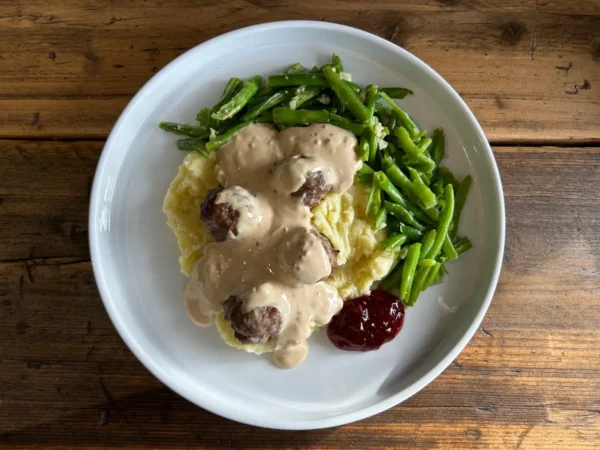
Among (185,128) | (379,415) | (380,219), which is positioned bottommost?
(379,415)

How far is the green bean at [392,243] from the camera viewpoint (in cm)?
296

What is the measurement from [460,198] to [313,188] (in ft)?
3.21

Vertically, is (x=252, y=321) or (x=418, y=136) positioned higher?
(x=418, y=136)

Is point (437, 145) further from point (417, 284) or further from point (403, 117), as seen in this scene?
point (417, 284)

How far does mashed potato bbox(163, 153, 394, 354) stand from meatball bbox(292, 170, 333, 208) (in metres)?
0.12

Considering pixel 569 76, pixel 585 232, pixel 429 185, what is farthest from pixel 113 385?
pixel 569 76

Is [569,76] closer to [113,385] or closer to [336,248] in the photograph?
[336,248]

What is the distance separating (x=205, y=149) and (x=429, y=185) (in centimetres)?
137

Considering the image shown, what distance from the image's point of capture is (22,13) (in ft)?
11.2

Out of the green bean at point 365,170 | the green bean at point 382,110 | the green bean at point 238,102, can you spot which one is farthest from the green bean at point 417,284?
the green bean at point 238,102

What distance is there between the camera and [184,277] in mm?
3105

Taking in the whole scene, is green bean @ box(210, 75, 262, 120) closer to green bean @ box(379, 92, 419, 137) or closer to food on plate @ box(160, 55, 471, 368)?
food on plate @ box(160, 55, 471, 368)

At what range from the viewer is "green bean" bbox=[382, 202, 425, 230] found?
295 centimetres

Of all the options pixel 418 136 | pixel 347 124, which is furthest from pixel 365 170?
pixel 418 136
